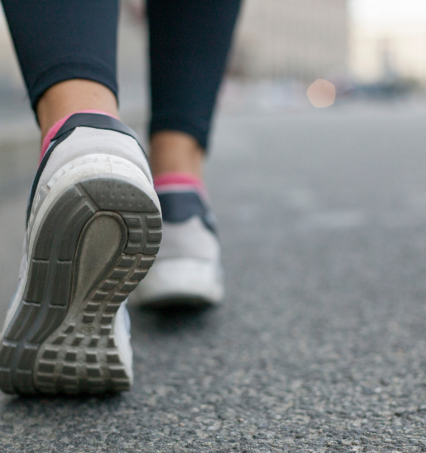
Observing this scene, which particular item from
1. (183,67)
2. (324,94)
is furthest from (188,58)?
(324,94)

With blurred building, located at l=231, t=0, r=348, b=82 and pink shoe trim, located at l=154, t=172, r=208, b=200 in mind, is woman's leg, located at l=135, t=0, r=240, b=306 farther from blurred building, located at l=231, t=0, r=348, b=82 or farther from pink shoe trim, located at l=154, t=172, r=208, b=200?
blurred building, located at l=231, t=0, r=348, b=82

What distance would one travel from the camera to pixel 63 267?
0.55m

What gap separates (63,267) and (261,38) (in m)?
46.5

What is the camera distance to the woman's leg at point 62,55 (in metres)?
0.62

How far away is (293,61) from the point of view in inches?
1907

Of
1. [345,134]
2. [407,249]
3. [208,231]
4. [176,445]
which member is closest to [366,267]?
[407,249]

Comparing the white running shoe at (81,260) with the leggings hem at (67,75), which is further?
the leggings hem at (67,75)

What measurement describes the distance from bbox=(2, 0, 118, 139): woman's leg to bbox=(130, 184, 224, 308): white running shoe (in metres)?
0.30

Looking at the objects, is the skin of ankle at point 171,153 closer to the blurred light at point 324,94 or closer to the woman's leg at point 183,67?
the woman's leg at point 183,67

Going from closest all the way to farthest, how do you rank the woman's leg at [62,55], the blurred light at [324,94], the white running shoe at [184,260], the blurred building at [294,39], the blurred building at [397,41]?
1. the woman's leg at [62,55]
2. the white running shoe at [184,260]
3. the blurred light at [324,94]
4. the blurred building at [294,39]
5. the blurred building at [397,41]

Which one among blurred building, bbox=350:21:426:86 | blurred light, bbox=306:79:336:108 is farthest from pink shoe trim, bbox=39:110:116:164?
blurred building, bbox=350:21:426:86

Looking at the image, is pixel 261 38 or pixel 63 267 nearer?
pixel 63 267

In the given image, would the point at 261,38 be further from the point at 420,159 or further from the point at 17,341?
the point at 17,341

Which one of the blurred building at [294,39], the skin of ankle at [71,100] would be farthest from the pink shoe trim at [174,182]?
the blurred building at [294,39]
